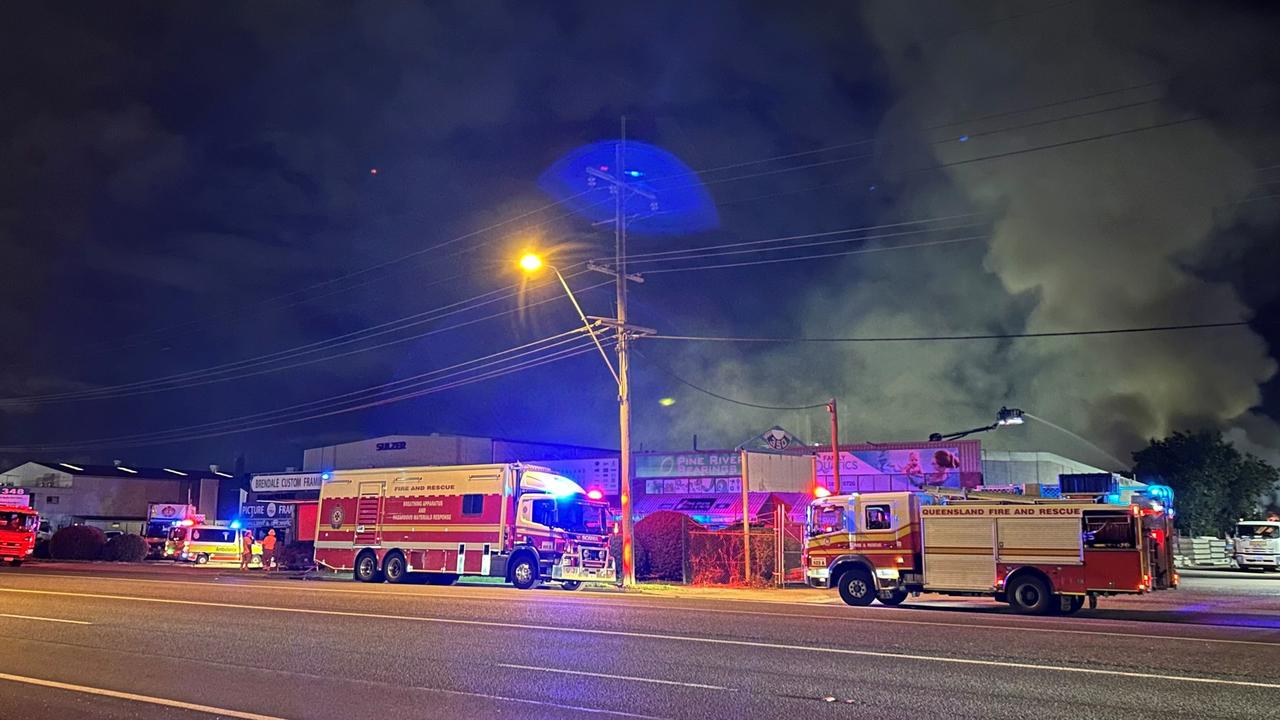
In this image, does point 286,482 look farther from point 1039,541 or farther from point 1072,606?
point 1072,606

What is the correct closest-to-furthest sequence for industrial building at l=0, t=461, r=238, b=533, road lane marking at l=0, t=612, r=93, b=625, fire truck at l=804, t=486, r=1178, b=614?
road lane marking at l=0, t=612, r=93, b=625 → fire truck at l=804, t=486, r=1178, b=614 → industrial building at l=0, t=461, r=238, b=533

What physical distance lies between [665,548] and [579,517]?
365cm

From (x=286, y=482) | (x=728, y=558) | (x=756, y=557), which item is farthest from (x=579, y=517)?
(x=286, y=482)

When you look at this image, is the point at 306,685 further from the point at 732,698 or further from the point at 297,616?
the point at 297,616

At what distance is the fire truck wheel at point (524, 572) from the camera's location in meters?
26.1

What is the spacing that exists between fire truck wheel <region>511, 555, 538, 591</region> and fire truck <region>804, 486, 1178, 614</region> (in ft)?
26.9

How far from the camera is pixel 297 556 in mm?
33750

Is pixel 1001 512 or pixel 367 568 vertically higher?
pixel 1001 512

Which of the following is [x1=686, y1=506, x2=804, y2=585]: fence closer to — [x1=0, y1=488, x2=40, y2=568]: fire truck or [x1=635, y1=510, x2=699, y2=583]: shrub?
[x1=635, y1=510, x2=699, y2=583]: shrub

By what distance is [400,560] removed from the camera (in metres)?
27.8

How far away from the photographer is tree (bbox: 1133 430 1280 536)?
63219 millimetres

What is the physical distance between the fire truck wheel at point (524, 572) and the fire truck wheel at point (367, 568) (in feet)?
15.9

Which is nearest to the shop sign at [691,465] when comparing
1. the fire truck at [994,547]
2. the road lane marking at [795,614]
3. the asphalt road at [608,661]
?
the fire truck at [994,547]

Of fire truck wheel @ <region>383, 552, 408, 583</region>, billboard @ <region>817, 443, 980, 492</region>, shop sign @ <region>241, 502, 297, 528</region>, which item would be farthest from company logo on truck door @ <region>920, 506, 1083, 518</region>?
shop sign @ <region>241, 502, 297, 528</region>
